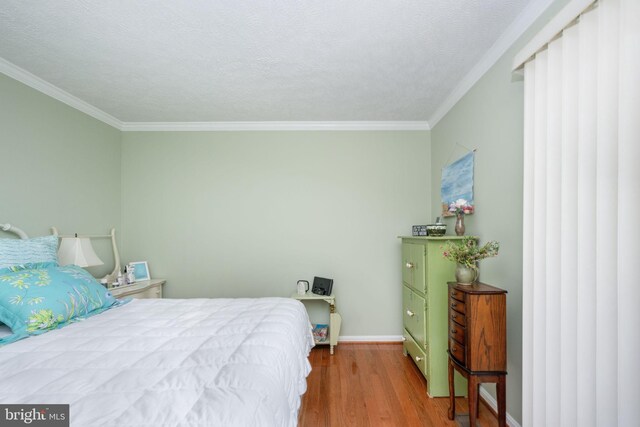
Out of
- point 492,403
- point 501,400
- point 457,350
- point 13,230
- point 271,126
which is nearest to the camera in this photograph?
point 501,400

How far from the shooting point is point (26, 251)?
78.2 inches

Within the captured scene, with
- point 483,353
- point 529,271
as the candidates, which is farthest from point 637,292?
point 483,353

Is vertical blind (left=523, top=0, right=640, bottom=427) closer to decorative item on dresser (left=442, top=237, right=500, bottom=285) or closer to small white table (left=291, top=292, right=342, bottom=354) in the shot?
decorative item on dresser (left=442, top=237, right=500, bottom=285)

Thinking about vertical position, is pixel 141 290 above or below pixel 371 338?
above

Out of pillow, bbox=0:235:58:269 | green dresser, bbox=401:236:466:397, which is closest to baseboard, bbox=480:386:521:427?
green dresser, bbox=401:236:466:397

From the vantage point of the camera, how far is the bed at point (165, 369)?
0.89 metres

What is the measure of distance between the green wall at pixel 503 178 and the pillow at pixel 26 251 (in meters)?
3.23

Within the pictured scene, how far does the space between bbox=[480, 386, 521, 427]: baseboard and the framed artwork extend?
3.59m

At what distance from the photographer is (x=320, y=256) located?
3535 millimetres

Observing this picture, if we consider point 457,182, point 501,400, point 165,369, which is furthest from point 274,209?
point 501,400

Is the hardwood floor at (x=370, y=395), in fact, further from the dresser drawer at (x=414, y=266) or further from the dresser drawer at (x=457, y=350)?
the dresser drawer at (x=414, y=266)

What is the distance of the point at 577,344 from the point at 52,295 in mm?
2743

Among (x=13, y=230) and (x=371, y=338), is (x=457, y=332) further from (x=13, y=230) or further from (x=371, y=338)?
(x=13, y=230)

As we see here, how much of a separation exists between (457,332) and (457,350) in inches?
4.5
